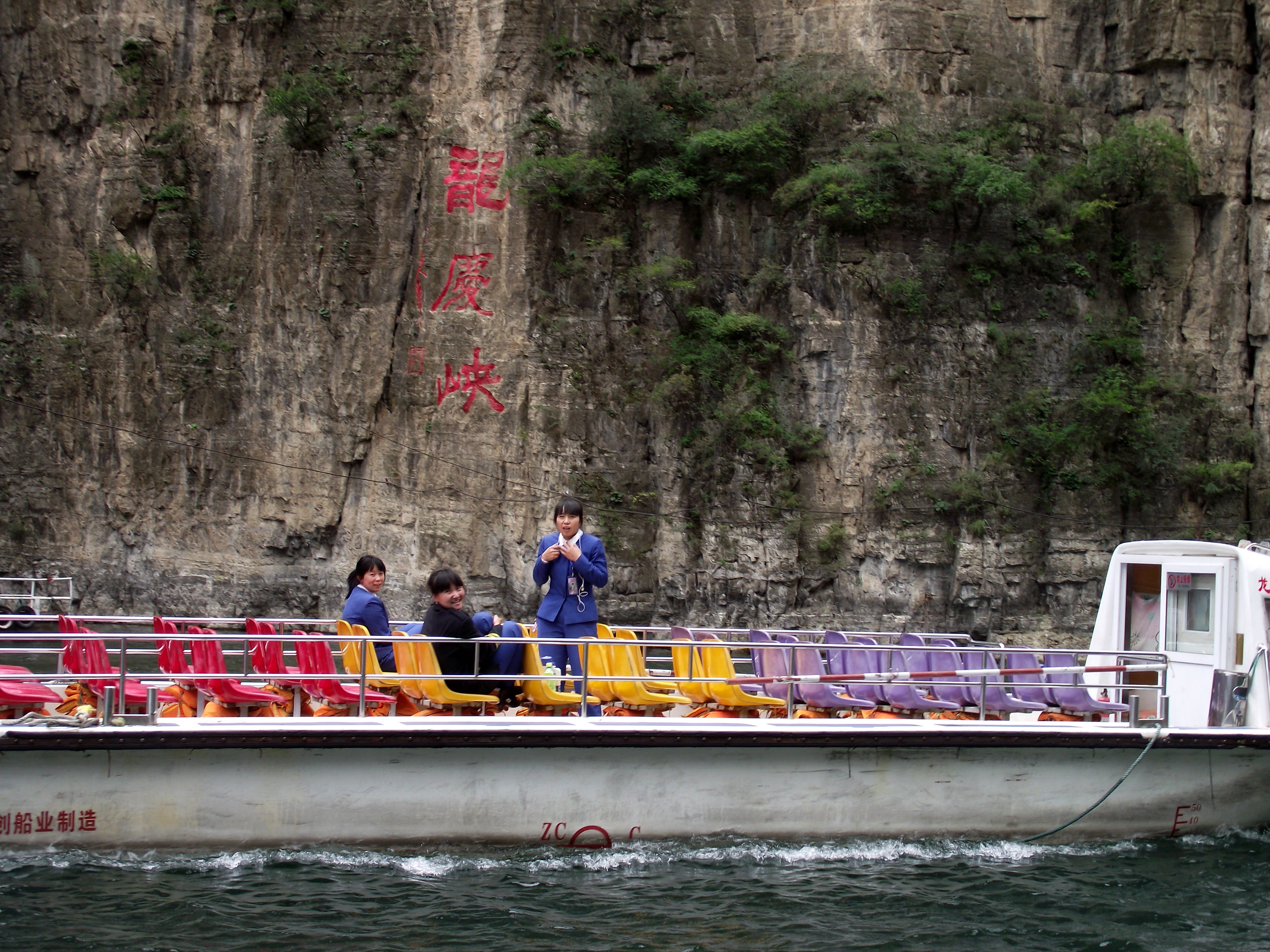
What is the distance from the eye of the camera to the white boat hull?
766 cm

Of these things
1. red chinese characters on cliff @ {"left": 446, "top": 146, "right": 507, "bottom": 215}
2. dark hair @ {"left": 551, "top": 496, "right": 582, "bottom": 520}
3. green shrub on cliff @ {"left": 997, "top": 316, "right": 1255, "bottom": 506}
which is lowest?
dark hair @ {"left": 551, "top": 496, "right": 582, "bottom": 520}

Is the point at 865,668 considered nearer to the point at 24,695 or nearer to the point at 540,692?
the point at 540,692

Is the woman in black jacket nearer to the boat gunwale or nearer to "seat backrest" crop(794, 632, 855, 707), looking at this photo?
the boat gunwale

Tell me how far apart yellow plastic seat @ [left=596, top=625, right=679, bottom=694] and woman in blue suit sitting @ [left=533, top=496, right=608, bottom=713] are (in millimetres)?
181

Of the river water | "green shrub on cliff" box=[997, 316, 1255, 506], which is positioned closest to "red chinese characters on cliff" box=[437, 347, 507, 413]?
"green shrub on cliff" box=[997, 316, 1255, 506]

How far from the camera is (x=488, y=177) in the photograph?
26.3 metres

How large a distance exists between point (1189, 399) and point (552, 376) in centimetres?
1490

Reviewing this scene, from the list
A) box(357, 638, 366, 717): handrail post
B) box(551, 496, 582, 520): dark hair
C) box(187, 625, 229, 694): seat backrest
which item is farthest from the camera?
box(551, 496, 582, 520): dark hair

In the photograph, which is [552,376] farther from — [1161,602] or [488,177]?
[1161,602]

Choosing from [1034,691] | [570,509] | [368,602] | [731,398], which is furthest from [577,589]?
[731,398]

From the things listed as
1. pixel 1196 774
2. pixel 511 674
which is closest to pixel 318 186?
pixel 511 674

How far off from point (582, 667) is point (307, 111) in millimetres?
22445

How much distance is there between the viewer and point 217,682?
830cm

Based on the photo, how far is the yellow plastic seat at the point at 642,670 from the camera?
29.2 ft
